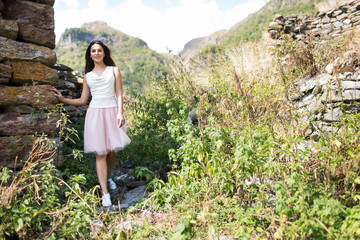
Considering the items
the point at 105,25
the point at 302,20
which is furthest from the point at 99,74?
the point at 105,25

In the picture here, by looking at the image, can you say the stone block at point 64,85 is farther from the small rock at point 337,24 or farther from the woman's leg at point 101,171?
the small rock at point 337,24

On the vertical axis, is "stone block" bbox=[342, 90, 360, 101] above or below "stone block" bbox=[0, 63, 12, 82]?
below

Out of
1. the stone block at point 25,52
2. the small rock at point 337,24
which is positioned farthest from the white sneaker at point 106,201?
the small rock at point 337,24

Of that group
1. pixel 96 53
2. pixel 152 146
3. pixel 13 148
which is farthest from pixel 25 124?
pixel 152 146

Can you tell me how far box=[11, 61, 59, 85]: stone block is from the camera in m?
3.03

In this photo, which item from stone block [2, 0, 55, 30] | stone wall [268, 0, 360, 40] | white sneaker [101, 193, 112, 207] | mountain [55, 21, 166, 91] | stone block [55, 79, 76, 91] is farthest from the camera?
mountain [55, 21, 166, 91]

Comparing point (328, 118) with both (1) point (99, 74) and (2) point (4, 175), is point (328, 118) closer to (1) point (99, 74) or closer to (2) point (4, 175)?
(1) point (99, 74)

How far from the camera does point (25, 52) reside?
3076 mm

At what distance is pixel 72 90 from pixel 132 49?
9282cm

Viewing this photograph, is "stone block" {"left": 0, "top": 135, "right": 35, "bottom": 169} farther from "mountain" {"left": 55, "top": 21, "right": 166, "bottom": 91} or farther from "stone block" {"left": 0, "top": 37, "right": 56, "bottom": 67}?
"mountain" {"left": 55, "top": 21, "right": 166, "bottom": 91}

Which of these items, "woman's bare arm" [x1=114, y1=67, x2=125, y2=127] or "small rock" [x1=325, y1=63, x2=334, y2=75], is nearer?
"woman's bare arm" [x1=114, y1=67, x2=125, y2=127]

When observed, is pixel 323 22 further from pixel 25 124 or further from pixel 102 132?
pixel 25 124

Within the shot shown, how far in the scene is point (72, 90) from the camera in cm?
598

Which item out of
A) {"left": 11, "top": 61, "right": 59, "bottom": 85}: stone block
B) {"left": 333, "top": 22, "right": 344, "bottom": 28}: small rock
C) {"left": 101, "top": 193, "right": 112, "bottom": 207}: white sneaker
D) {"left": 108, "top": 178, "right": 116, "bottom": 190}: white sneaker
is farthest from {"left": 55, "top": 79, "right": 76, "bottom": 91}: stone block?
{"left": 333, "top": 22, "right": 344, "bottom": 28}: small rock
